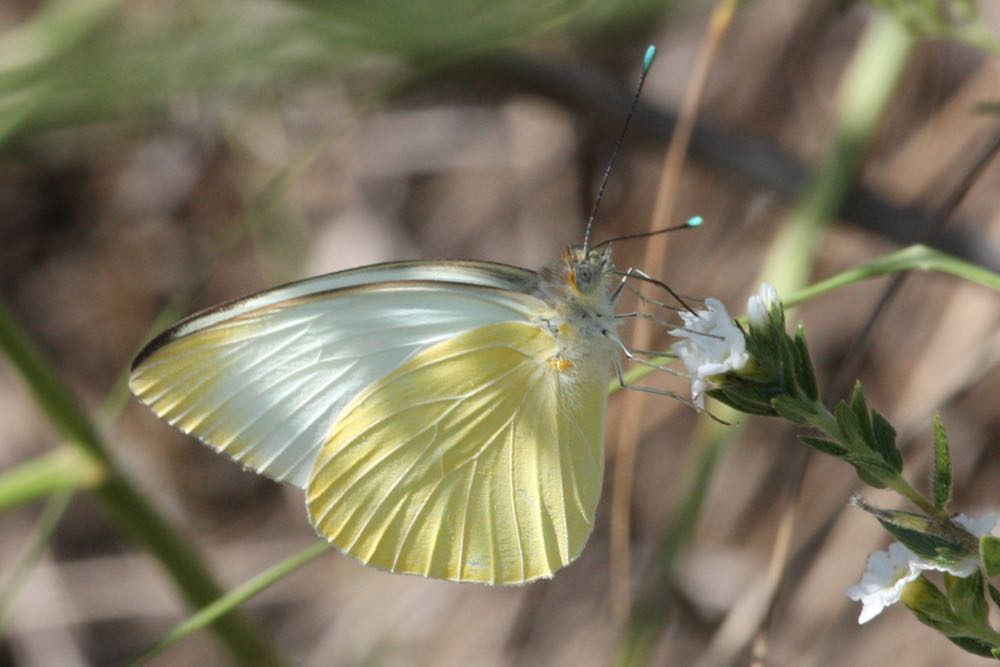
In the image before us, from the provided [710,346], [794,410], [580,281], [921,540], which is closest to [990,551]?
[921,540]

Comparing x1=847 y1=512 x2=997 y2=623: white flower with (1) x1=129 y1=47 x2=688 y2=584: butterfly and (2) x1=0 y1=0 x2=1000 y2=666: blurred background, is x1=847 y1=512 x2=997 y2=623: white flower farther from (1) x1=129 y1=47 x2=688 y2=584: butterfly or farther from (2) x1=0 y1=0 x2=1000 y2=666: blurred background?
(2) x1=0 y1=0 x2=1000 y2=666: blurred background

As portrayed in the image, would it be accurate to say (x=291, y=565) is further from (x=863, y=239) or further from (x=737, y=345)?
(x=863, y=239)

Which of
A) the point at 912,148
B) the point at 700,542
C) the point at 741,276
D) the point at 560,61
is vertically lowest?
the point at 700,542

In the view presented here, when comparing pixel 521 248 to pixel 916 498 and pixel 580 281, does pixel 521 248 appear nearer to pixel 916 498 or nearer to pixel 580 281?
pixel 580 281

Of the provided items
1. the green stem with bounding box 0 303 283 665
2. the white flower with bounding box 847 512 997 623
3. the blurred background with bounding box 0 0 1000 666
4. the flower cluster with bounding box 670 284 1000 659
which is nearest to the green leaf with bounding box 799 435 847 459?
the flower cluster with bounding box 670 284 1000 659

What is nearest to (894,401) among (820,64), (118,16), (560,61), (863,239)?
(863,239)

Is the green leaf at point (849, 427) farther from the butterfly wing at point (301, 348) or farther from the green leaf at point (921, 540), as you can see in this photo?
the butterfly wing at point (301, 348)
